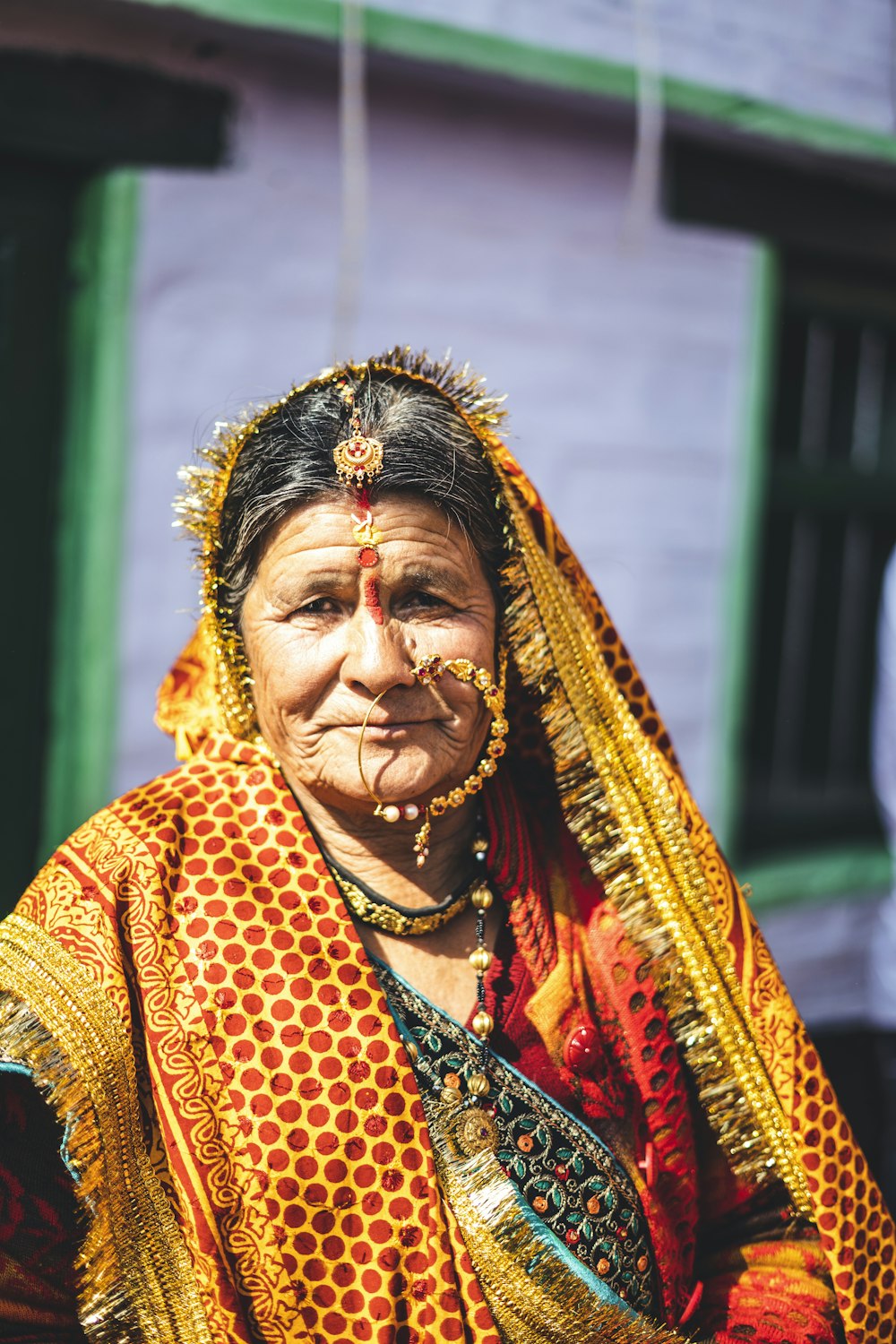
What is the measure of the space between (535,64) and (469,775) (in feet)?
8.60

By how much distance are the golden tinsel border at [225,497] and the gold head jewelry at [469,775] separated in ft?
0.88

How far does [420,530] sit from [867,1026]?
155 inches

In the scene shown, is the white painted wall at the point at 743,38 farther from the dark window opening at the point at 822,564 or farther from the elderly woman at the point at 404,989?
the elderly woman at the point at 404,989

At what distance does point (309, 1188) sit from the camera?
158 centimetres

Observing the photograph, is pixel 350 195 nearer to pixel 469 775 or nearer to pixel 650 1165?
pixel 469 775

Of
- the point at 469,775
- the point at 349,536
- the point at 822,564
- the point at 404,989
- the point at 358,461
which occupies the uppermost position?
the point at 822,564

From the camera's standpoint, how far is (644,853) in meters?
1.91

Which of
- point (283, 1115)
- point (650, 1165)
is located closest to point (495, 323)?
point (650, 1165)

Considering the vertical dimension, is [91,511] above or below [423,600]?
above

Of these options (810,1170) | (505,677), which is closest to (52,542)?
(505,677)

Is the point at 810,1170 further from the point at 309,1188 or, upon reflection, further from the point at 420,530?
the point at 420,530

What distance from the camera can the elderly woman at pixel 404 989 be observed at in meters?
1.56

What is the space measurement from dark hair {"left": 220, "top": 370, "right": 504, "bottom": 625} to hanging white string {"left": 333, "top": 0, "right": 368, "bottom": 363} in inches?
68.0

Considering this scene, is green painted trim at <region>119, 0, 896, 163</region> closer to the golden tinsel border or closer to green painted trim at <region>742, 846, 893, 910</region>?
the golden tinsel border
